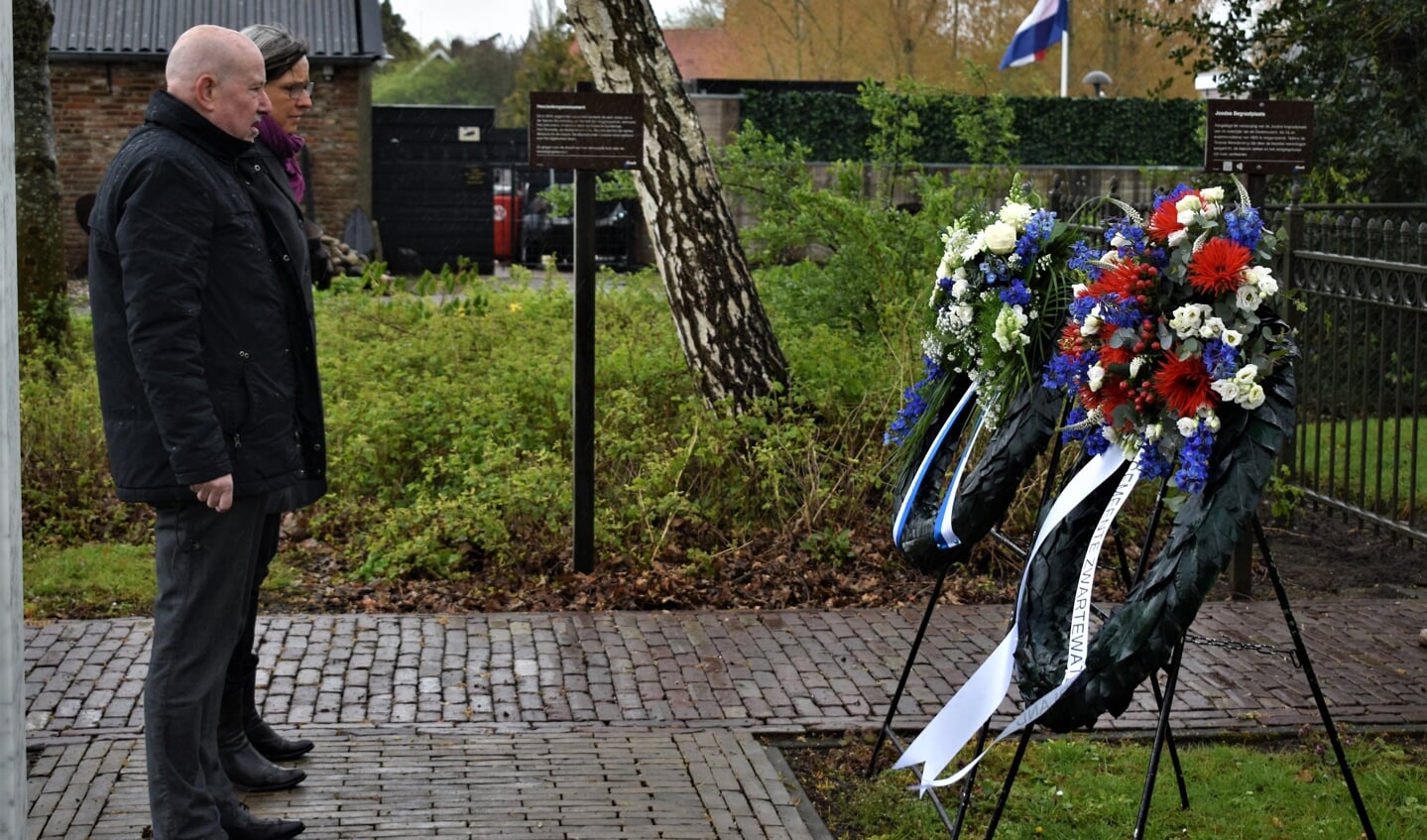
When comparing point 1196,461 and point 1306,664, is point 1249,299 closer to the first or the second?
point 1196,461

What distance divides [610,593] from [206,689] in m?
2.96

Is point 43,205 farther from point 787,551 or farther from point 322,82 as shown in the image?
point 322,82

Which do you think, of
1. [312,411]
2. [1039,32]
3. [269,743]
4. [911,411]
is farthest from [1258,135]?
[1039,32]

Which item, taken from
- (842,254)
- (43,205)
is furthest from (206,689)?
(43,205)

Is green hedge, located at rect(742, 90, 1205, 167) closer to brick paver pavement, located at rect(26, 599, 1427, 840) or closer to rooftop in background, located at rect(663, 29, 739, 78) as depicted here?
rooftop in background, located at rect(663, 29, 739, 78)

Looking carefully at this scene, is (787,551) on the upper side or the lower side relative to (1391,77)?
lower

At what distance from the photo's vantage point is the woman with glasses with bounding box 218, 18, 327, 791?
14.1ft

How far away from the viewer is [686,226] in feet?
27.7

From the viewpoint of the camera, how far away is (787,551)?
23.9ft

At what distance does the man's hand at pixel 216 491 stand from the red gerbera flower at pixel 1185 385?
7.12 ft

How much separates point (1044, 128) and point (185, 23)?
46.6 feet

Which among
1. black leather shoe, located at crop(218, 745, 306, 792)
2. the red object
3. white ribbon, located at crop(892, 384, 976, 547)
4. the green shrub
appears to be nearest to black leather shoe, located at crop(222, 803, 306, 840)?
black leather shoe, located at crop(218, 745, 306, 792)

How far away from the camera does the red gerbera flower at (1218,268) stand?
3535 mm

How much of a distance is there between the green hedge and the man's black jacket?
2278cm
